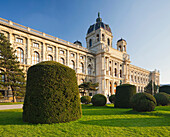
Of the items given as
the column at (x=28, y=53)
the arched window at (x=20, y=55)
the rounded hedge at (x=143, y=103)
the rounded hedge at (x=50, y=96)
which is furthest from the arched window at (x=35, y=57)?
the rounded hedge at (x=143, y=103)

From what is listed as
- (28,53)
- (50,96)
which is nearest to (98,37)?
(28,53)

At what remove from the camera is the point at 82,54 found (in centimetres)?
3634

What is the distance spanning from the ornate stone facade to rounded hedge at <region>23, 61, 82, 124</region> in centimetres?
1431

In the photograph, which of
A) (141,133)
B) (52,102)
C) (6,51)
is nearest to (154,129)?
(141,133)

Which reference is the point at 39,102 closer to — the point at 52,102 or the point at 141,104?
the point at 52,102

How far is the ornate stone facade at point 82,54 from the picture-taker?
24312 mm

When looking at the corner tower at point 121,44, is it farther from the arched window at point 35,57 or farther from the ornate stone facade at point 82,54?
the arched window at point 35,57

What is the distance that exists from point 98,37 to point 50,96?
137ft

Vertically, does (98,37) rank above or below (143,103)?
above

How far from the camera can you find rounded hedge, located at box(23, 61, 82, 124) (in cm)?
575

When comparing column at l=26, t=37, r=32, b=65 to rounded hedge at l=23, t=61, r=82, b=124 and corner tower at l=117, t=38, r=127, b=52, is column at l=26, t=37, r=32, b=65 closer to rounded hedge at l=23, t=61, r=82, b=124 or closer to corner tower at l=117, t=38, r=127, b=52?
rounded hedge at l=23, t=61, r=82, b=124

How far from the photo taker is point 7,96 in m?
20.6

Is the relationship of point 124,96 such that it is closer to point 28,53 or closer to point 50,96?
point 50,96

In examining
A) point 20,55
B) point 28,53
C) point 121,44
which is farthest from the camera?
point 121,44
